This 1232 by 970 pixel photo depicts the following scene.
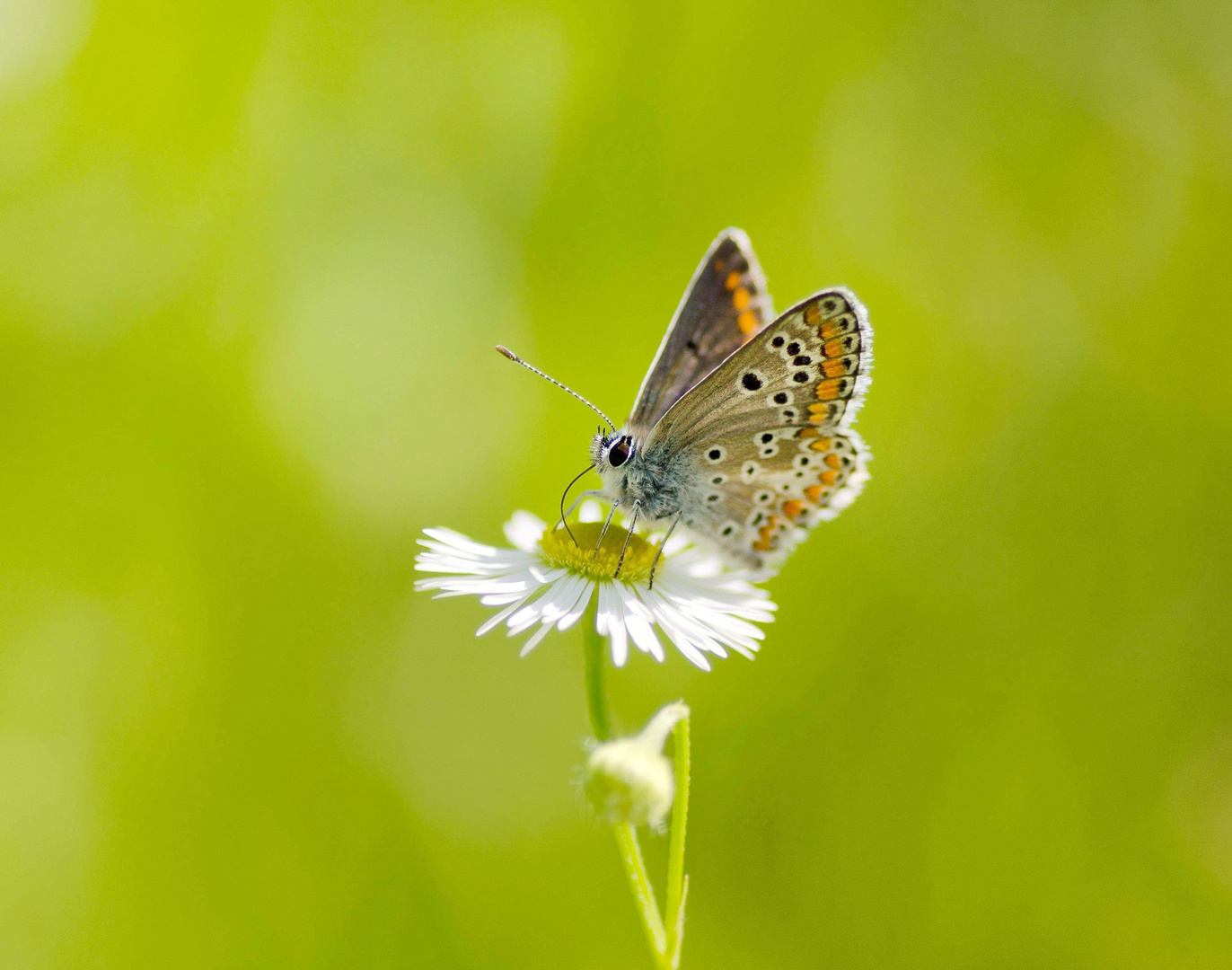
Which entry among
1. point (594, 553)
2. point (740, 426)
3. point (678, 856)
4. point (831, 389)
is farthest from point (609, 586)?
point (678, 856)

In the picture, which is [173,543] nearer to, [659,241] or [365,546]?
[365,546]

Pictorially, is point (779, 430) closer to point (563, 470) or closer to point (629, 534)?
point (629, 534)

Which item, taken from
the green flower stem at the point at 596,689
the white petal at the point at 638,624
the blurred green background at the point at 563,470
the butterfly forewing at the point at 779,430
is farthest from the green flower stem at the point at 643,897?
the blurred green background at the point at 563,470

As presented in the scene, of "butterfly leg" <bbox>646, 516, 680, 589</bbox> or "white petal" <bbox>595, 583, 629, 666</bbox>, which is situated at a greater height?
"butterfly leg" <bbox>646, 516, 680, 589</bbox>

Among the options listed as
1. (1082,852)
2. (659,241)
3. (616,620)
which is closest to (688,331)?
(616,620)

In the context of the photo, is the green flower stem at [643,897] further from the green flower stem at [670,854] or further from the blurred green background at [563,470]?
the blurred green background at [563,470]

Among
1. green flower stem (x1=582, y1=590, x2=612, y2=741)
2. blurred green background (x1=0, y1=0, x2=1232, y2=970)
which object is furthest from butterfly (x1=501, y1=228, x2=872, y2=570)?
blurred green background (x1=0, y1=0, x2=1232, y2=970)

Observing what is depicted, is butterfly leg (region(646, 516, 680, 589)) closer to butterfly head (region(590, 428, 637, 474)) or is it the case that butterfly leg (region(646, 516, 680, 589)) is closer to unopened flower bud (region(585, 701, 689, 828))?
butterfly head (region(590, 428, 637, 474))
